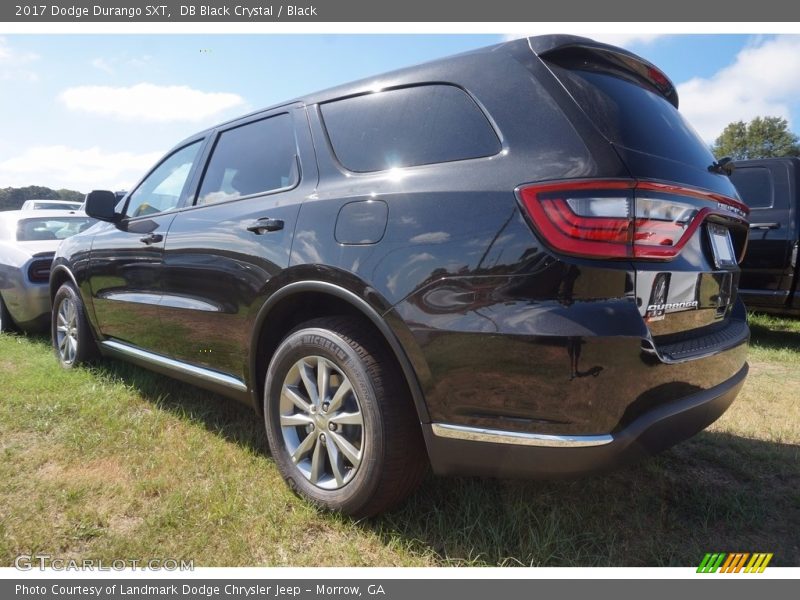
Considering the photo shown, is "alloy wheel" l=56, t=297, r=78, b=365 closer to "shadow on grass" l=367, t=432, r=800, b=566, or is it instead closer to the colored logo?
"shadow on grass" l=367, t=432, r=800, b=566

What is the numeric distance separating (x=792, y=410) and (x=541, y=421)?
287cm

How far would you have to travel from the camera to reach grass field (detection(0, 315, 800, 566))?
76.9 inches

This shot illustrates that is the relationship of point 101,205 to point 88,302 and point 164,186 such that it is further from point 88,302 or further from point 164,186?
point 88,302

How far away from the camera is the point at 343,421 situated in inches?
80.7

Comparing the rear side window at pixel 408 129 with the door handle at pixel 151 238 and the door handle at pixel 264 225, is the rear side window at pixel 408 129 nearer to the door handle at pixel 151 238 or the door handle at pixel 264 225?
the door handle at pixel 264 225

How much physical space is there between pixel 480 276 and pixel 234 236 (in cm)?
140

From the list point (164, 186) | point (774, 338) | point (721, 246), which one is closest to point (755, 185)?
point (774, 338)

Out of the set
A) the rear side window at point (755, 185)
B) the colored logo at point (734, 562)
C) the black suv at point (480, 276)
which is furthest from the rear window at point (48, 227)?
the rear side window at point (755, 185)

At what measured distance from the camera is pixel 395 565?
190 centimetres

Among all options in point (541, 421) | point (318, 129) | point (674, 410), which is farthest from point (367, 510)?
point (318, 129)

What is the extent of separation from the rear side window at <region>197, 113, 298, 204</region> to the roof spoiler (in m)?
1.18

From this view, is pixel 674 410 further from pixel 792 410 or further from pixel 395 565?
pixel 792 410

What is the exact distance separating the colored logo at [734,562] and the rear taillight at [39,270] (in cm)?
570

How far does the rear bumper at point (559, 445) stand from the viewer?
62.4 inches
